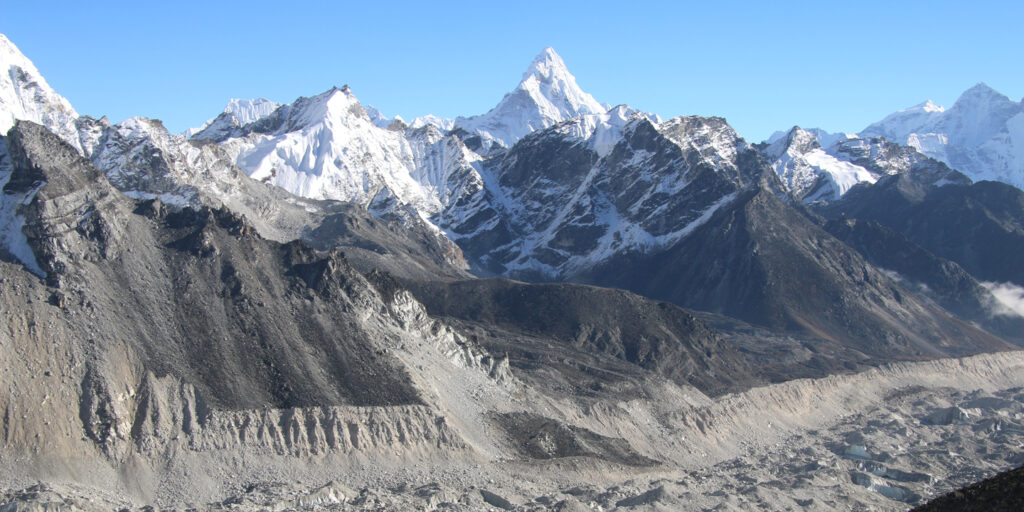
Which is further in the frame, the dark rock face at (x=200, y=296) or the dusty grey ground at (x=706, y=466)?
the dark rock face at (x=200, y=296)

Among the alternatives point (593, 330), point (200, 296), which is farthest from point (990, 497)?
point (593, 330)

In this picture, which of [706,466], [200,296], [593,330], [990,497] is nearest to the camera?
[990,497]

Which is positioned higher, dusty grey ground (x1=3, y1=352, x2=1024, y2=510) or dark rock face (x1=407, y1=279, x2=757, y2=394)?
dark rock face (x1=407, y1=279, x2=757, y2=394)

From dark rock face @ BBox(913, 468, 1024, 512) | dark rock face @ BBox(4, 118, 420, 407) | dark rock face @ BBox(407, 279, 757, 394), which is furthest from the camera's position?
dark rock face @ BBox(407, 279, 757, 394)

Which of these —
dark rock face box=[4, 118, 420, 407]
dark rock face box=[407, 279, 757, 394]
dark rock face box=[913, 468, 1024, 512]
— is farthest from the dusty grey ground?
dark rock face box=[913, 468, 1024, 512]

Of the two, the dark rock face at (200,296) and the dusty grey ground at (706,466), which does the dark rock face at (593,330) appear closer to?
the dusty grey ground at (706,466)

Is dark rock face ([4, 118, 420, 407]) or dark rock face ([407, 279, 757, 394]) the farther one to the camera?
dark rock face ([407, 279, 757, 394])

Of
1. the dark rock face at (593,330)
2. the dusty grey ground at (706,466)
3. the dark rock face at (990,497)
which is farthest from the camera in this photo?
the dark rock face at (593,330)

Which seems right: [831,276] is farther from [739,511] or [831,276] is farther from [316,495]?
[316,495]

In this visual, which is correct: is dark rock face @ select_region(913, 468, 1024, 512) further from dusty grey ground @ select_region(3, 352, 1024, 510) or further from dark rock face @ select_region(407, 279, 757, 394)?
dark rock face @ select_region(407, 279, 757, 394)

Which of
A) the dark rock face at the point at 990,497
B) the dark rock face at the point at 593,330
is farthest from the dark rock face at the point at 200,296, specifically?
the dark rock face at the point at 990,497

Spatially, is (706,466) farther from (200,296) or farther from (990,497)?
(990,497)
